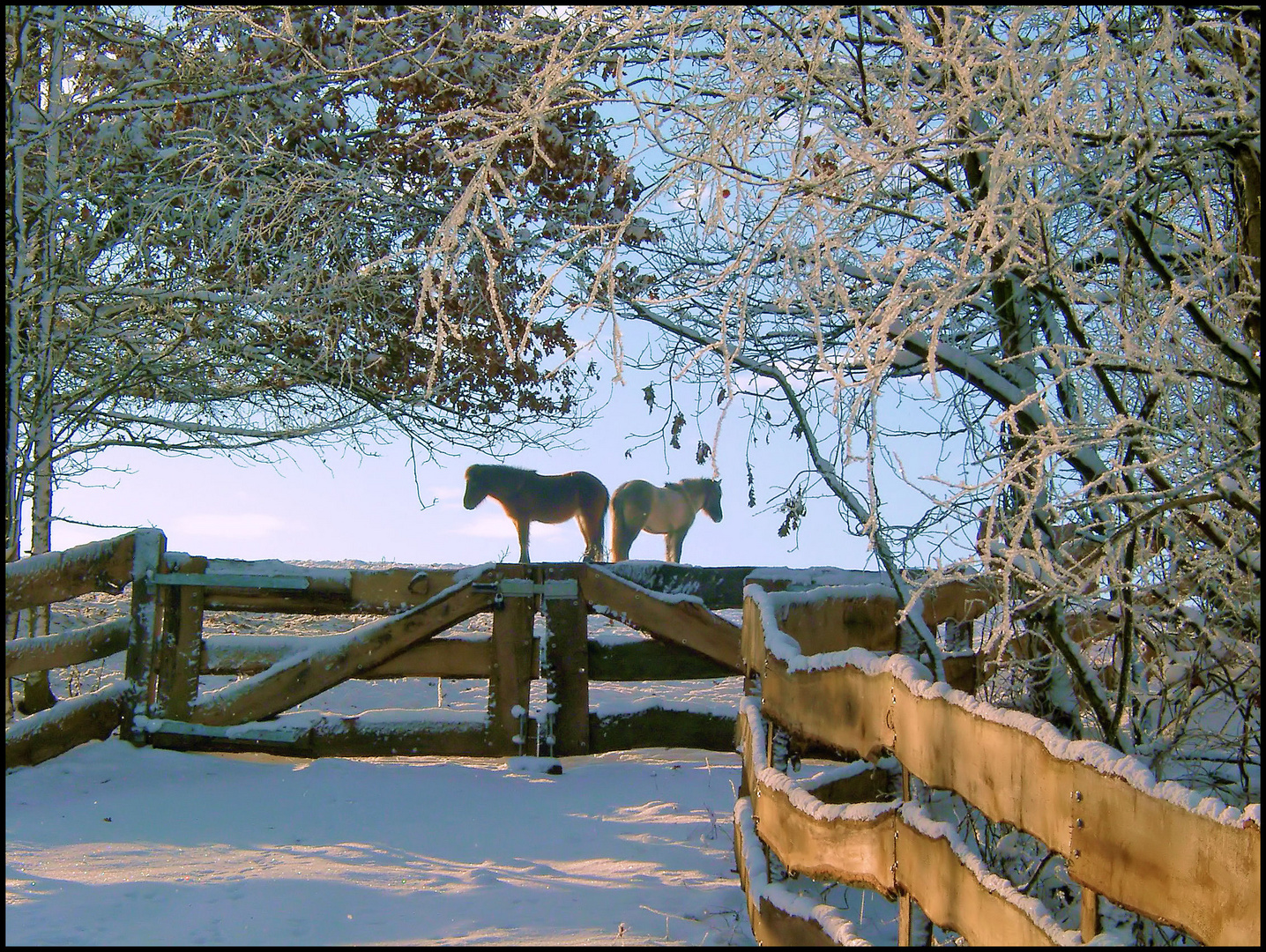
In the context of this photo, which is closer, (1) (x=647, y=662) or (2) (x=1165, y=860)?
(2) (x=1165, y=860)

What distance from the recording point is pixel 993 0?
3740mm

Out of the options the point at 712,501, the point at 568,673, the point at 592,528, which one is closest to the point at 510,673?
the point at 568,673

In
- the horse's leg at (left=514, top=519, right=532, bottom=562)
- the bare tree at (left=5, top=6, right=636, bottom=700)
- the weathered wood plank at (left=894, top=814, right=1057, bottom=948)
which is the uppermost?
the bare tree at (left=5, top=6, right=636, bottom=700)

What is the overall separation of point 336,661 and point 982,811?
499cm

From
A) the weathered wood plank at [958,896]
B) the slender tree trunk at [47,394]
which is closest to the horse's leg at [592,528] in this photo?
the slender tree trunk at [47,394]

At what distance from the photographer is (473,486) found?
11867 millimetres

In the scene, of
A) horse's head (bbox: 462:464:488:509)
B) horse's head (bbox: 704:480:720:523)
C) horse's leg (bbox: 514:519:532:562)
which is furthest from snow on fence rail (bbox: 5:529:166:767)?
horse's head (bbox: 704:480:720:523)

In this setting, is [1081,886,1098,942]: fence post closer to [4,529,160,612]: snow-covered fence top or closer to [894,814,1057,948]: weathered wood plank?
[894,814,1057,948]: weathered wood plank

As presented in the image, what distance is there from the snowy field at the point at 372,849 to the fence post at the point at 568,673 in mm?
194

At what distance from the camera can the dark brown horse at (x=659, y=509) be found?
12.6 m

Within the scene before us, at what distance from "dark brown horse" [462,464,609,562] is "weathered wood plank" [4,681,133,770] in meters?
5.64

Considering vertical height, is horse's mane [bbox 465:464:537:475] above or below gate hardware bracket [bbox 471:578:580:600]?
above

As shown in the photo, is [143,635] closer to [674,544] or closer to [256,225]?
[256,225]

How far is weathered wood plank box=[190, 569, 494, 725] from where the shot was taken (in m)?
6.46
